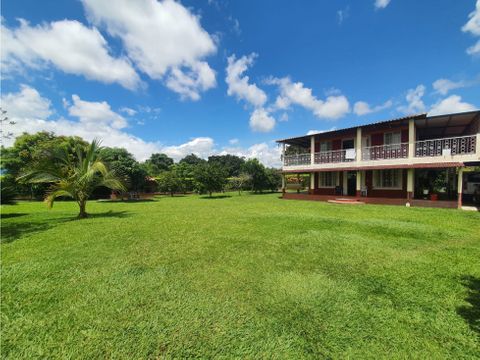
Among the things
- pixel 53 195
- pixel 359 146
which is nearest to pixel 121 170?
pixel 53 195

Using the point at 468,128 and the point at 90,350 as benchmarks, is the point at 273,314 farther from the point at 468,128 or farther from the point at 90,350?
the point at 468,128

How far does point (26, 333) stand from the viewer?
2.57m

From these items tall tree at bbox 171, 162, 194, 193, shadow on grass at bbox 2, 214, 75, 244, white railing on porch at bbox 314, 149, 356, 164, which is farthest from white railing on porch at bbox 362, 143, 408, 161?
tall tree at bbox 171, 162, 194, 193

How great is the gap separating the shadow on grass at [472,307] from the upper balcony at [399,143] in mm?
11229

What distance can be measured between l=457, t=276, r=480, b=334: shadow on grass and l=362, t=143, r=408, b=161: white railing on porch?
40.3 ft

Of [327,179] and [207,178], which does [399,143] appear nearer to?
[327,179]

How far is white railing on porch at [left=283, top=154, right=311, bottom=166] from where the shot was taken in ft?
61.0

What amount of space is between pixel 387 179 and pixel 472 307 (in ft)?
48.3

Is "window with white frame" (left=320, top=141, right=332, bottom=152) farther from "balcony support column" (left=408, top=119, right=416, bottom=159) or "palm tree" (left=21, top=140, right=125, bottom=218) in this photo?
"palm tree" (left=21, top=140, right=125, bottom=218)

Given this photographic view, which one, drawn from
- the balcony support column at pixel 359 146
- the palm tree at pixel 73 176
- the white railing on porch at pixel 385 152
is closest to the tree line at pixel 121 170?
the palm tree at pixel 73 176

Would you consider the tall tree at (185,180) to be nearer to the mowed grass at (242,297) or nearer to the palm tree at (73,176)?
the palm tree at (73,176)

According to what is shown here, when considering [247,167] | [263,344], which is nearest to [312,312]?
[263,344]

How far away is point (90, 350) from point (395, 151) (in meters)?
16.9

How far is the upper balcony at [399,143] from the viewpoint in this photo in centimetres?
1212
